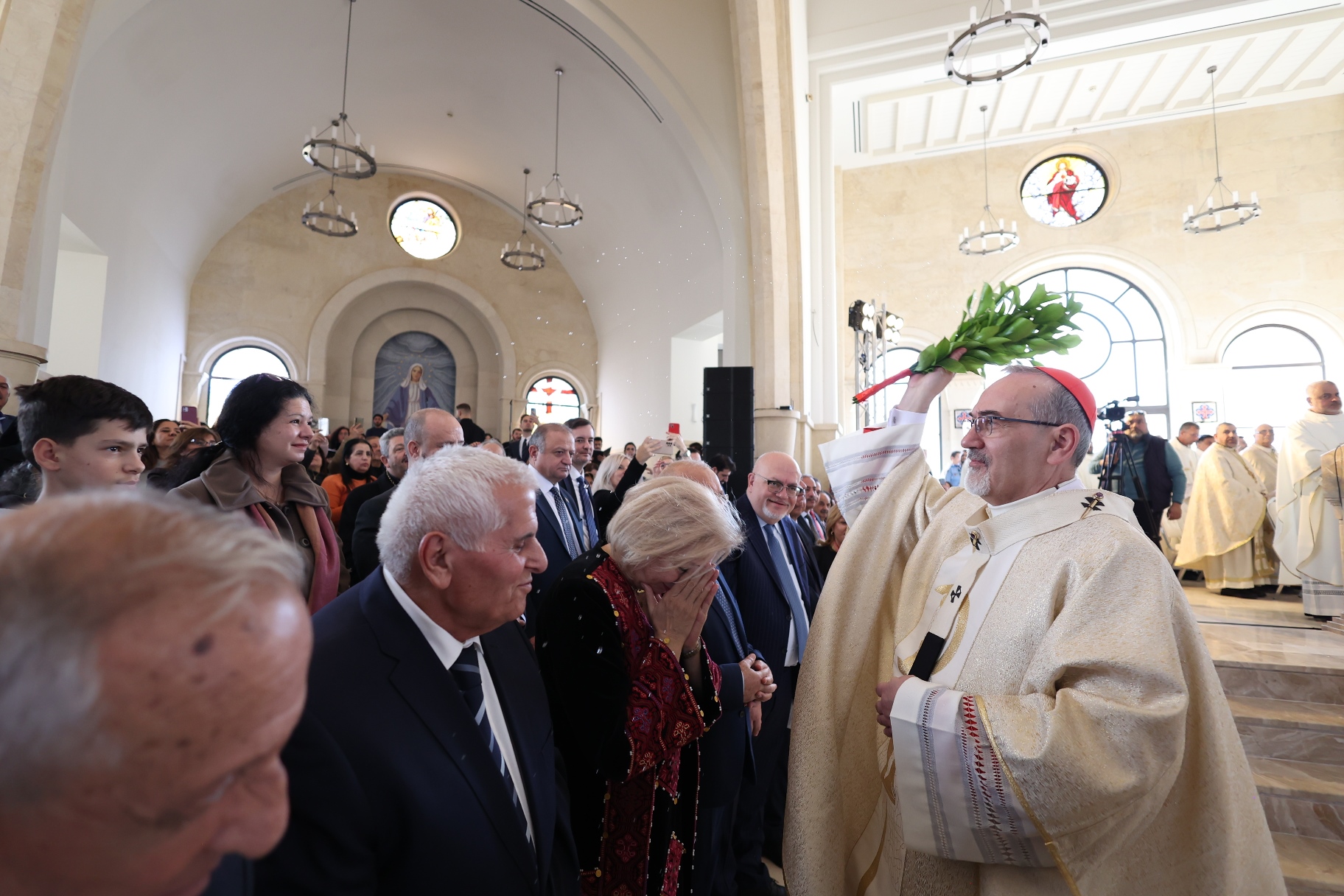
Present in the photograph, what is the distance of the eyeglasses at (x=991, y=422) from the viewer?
5.75ft

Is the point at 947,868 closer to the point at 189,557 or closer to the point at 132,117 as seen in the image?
the point at 189,557

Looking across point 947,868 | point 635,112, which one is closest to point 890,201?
point 635,112

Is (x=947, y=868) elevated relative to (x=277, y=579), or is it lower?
lower

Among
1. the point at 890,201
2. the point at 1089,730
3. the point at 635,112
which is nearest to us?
the point at 1089,730

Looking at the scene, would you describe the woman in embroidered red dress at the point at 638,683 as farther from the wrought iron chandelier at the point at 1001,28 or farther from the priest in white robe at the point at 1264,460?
the priest in white robe at the point at 1264,460

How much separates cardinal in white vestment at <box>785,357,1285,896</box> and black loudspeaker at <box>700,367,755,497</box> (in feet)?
17.1

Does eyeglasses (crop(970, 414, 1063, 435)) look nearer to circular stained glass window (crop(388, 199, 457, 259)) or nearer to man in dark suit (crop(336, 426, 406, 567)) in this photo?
man in dark suit (crop(336, 426, 406, 567))

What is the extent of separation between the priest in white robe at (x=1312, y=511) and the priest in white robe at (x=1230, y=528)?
98cm

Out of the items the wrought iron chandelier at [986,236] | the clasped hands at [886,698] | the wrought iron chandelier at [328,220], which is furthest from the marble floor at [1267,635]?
the wrought iron chandelier at [328,220]

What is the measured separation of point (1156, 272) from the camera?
14352 mm

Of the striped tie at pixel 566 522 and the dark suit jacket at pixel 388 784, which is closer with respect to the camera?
the dark suit jacket at pixel 388 784

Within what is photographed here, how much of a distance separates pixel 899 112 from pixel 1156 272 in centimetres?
592

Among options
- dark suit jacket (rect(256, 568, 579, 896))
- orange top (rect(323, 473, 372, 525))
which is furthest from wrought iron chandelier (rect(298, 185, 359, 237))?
dark suit jacket (rect(256, 568, 579, 896))

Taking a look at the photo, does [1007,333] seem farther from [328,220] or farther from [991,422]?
[328,220]
